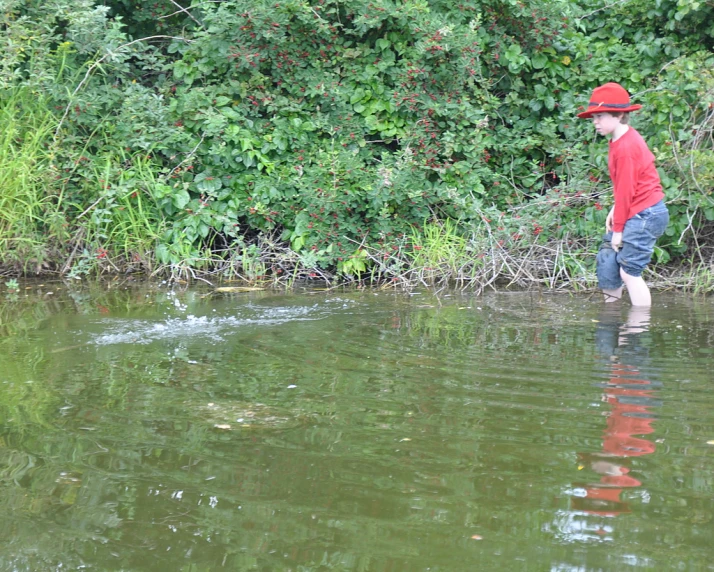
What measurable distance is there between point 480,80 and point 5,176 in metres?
5.07

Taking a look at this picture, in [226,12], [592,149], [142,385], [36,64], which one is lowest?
[142,385]

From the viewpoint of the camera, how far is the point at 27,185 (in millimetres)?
8766

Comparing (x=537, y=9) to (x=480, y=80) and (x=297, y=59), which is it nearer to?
(x=480, y=80)

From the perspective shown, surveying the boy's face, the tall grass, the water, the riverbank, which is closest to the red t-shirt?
the boy's face

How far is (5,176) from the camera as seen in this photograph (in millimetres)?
8719

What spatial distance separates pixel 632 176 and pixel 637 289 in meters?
0.99

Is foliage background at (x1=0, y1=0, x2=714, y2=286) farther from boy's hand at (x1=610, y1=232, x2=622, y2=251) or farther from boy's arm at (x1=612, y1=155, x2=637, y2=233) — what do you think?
boy's arm at (x1=612, y1=155, x2=637, y2=233)

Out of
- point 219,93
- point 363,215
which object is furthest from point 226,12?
point 363,215

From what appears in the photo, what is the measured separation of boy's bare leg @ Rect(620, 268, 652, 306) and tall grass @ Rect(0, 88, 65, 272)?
18.0ft

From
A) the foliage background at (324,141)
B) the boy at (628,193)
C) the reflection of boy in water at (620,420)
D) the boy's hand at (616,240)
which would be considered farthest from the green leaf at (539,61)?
the reflection of boy in water at (620,420)

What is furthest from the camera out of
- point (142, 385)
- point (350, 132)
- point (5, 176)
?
point (350, 132)

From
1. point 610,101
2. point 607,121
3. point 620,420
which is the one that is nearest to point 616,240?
point 607,121

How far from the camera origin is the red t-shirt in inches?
251

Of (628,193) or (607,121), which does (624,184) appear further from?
(607,121)
